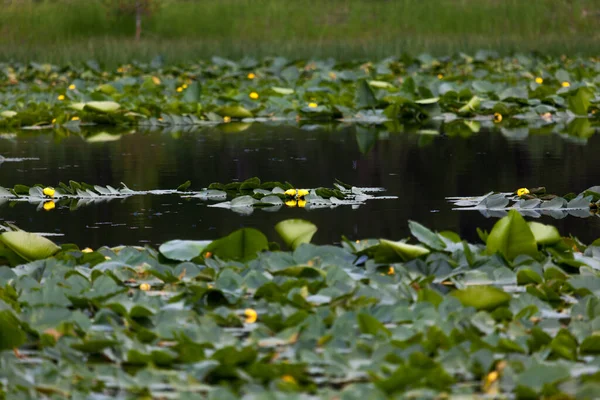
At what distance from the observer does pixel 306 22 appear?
54.5 feet

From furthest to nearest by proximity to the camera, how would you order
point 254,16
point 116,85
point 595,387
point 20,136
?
point 254,16, point 116,85, point 20,136, point 595,387

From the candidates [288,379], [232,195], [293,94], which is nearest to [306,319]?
[288,379]

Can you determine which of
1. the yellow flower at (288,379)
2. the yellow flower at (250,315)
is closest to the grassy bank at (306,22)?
the yellow flower at (250,315)

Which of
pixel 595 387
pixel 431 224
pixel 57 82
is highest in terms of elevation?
pixel 595 387

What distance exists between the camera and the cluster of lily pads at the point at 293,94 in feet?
30.1

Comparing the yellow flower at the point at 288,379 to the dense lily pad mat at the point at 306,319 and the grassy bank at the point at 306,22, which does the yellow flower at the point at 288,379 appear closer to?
the dense lily pad mat at the point at 306,319

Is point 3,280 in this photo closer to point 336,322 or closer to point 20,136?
point 336,322

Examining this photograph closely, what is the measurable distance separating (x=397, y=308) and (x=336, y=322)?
177 mm

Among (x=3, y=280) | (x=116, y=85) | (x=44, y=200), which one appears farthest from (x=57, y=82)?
(x=3, y=280)

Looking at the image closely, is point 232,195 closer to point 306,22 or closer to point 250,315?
point 250,315

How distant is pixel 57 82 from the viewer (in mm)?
11820

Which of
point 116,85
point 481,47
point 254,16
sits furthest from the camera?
point 254,16

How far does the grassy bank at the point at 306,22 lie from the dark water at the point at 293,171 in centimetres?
734

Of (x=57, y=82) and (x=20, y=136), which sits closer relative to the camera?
(x=20, y=136)
